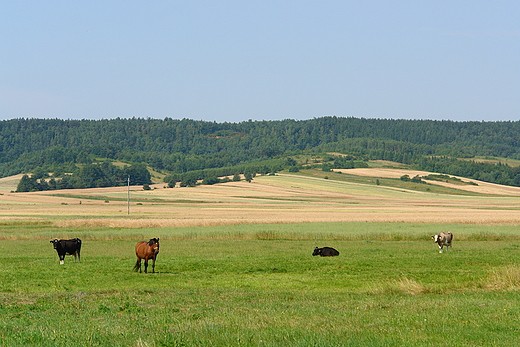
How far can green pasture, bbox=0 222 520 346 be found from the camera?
1268 cm

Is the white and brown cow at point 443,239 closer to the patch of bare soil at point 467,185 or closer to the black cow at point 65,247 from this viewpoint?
the black cow at point 65,247

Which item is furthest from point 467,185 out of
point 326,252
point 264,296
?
point 264,296

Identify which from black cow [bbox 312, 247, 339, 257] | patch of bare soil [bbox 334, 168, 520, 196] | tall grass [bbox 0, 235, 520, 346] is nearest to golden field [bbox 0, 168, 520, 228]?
patch of bare soil [bbox 334, 168, 520, 196]

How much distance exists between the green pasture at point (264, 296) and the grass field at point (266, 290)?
0.05 metres

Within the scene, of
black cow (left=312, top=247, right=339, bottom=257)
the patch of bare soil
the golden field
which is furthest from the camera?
the patch of bare soil

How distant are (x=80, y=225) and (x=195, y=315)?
149 ft

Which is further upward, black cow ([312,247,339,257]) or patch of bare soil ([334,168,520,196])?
black cow ([312,247,339,257])

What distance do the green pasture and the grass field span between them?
1.8 inches

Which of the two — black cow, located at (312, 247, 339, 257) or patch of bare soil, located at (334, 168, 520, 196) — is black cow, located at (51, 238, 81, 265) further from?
patch of bare soil, located at (334, 168, 520, 196)

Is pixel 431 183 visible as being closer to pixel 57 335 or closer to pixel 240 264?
pixel 240 264

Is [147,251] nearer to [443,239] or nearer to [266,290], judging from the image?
[266,290]

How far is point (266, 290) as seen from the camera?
2141 cm

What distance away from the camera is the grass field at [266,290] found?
42.0ft

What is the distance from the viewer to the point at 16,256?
32.4 meters
